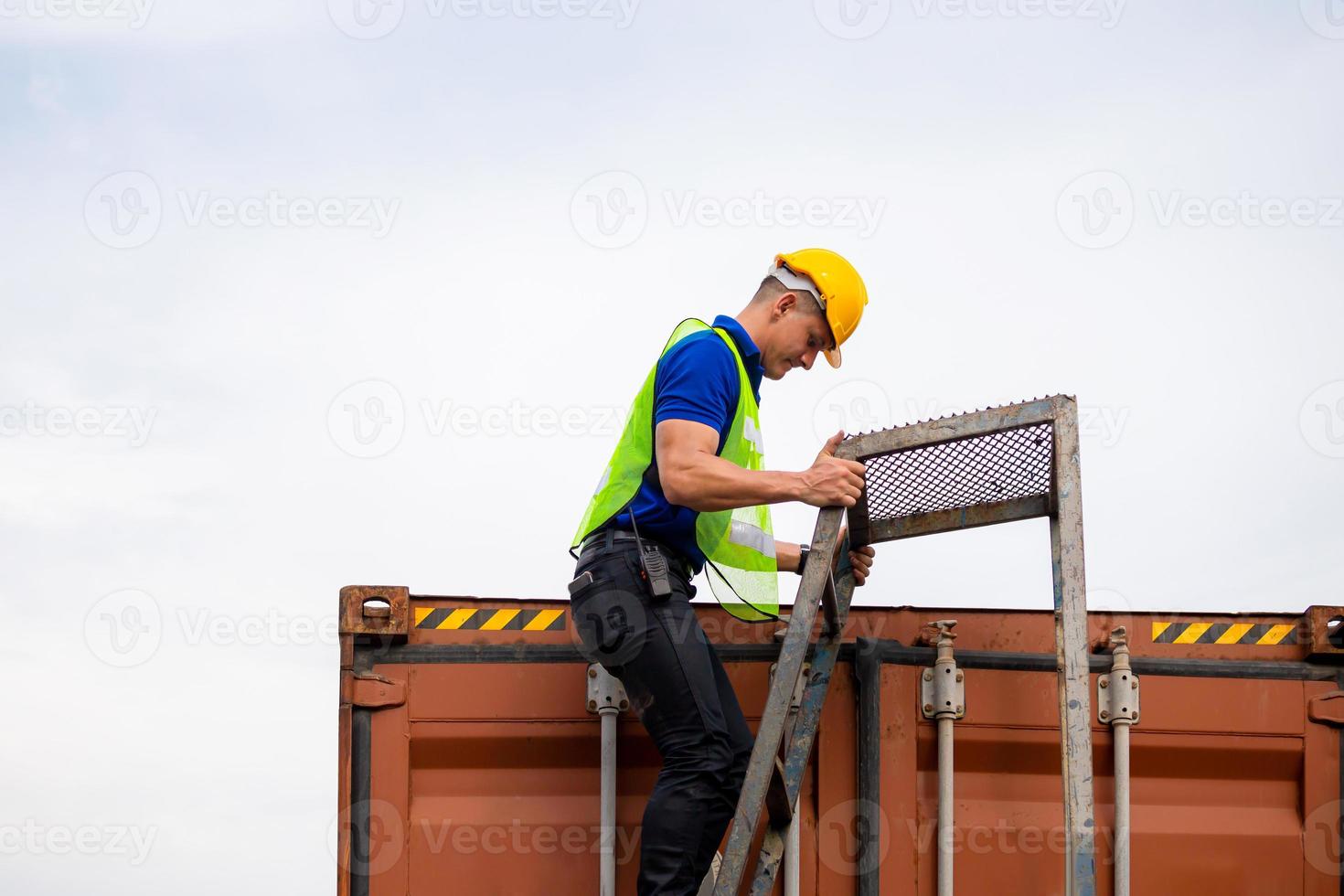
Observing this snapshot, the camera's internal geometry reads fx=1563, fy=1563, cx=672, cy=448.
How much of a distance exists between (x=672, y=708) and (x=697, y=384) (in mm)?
797

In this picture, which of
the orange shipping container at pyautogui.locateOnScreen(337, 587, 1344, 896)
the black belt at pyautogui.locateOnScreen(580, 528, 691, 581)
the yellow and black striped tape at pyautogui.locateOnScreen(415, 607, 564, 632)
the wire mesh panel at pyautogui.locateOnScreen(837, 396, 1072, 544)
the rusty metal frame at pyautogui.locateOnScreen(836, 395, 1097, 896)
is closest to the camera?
the rusty metal frame at pyautogui.locateOnScreen(836, 395, 1097, 896)

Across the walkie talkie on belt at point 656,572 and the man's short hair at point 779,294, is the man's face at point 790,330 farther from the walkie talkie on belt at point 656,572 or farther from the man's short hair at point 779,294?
the walkie talkie on belt at point 656,572

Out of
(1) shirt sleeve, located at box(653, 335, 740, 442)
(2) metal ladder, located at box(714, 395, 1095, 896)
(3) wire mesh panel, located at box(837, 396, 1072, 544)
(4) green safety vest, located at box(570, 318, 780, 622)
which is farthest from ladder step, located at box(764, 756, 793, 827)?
(1) shirt sleeve, located at box(653, 335, 740, 442)

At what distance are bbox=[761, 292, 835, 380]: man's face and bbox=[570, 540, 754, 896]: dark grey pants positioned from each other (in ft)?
2.19

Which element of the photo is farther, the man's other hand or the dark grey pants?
the man's other hand

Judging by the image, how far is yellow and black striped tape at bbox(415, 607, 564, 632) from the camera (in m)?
4.29

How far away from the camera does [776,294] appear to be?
4242 mm

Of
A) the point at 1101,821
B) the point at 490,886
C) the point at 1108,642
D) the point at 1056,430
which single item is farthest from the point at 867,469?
the point at 490,886

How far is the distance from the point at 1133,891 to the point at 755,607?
129cm

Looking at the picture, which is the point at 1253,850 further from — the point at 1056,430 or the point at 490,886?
the point at 490,886

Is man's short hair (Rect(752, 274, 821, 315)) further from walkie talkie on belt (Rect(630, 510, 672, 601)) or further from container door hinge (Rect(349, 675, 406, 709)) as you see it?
container door hinge (Rect(349, 675, 406, 709))

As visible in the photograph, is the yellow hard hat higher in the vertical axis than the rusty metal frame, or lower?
Result: higher

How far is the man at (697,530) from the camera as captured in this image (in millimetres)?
3762

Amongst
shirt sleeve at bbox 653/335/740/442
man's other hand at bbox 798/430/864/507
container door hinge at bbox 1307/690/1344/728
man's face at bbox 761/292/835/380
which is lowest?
container door hinge at bbox 1307/690/1344/728
